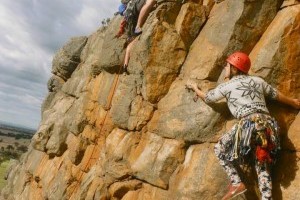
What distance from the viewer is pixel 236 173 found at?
990 cm

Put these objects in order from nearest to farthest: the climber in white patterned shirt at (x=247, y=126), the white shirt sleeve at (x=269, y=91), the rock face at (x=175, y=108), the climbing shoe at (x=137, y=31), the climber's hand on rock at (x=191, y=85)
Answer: the climber in white patterned shirt at (x=247, y=126), the white shirt sleeve at (x=269, y=91), the rock face at (x=175, y=108), the climber's hand on rock at (x=191, y=85), the climbing shoe at (x=137, y=31)

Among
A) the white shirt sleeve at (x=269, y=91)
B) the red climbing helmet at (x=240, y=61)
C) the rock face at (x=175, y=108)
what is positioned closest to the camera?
the white shirt sleeve at (x=269, y=91)

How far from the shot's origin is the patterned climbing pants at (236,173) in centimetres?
937

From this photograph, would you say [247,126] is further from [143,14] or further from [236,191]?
[143,14]

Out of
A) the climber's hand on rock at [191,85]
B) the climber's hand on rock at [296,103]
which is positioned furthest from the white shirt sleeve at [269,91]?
the climber's hand on rock at [191,85]

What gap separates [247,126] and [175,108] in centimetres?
351

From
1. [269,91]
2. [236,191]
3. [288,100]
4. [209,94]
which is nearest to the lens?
[236,191]

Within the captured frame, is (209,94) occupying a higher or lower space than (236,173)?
higher

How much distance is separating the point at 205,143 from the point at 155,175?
1.98m

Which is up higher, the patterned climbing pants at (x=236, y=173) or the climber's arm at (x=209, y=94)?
the climber's arm at (x=209, y=94)

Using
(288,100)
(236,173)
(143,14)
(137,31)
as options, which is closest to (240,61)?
(288,100)

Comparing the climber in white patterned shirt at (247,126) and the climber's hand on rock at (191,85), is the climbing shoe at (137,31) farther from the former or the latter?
the climber in white patterned shirt at (247,126)

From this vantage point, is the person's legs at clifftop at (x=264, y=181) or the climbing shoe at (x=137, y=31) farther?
the climbing shoe at (x=137, y=31)

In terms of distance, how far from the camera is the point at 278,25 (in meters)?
11.2
